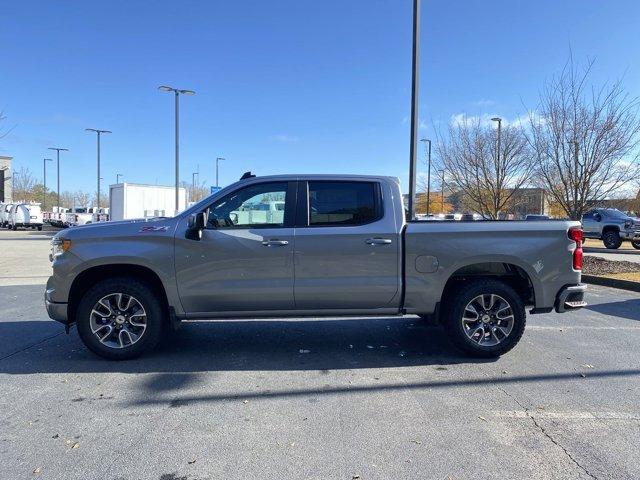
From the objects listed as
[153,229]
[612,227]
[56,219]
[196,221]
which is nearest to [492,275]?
[196,221]

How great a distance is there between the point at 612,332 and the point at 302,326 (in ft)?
13.7

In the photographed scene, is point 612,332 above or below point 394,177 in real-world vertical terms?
below

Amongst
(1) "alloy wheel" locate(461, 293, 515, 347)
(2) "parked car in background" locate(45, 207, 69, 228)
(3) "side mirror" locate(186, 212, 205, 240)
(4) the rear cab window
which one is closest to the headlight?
(3) "side mirror" locate(186, 212, 205, 240)

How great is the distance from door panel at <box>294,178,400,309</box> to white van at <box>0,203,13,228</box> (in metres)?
47.3

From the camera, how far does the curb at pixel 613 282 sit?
33.5 feet

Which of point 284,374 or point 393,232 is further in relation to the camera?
point 393,232

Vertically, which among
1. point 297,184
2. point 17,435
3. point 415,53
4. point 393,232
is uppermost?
point 415,53

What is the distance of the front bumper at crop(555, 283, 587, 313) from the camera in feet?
17.3

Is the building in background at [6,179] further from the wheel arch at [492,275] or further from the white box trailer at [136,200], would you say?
the wheel arch at [492,275]

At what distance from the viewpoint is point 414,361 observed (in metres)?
5.29

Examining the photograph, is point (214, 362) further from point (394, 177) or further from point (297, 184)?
point (394, 177)

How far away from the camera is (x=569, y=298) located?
528 cm

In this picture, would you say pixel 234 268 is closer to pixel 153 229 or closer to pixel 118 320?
pixel 153 229

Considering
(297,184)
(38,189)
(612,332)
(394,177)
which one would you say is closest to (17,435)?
(297,184)
